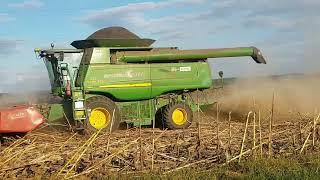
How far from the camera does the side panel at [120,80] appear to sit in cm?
1391

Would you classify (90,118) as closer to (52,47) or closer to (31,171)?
(52,47)

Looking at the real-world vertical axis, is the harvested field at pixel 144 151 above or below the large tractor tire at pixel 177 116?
below

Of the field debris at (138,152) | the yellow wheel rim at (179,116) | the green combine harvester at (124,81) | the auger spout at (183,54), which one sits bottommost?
the field debris at (138,152)

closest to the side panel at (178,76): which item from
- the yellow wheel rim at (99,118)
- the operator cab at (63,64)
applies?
the yellow wheel rim at (99,118)

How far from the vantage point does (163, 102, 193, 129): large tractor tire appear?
566 inches

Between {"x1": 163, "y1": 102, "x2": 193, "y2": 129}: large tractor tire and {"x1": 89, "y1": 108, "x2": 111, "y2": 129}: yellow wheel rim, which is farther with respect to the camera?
{"x1": 163, "y1": 102, "x2": 193, "y2": 129}: large tractor tire

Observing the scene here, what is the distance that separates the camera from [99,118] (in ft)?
45.8

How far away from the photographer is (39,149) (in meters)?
10.2

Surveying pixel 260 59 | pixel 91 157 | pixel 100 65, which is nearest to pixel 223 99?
pixel 260 59

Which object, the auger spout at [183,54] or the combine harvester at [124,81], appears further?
the auger spout at [183,54]

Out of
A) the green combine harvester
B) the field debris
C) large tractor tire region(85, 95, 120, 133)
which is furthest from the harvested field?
the green combine harvester

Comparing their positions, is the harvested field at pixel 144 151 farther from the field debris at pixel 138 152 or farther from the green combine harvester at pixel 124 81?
the green combine harvester at pixel 124 81

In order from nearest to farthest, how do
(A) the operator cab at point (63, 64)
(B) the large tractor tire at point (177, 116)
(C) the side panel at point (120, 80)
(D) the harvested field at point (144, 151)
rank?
(D) the harvested field at point (144, 151) → (C) the side panel at point (120, 80) → (A) the operator cab at point (63, 64) → (B) the large tractor tire at point (177, 116)

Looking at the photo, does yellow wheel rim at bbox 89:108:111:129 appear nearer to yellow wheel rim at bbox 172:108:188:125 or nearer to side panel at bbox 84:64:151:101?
side panel at bbox 84:64:151:101
